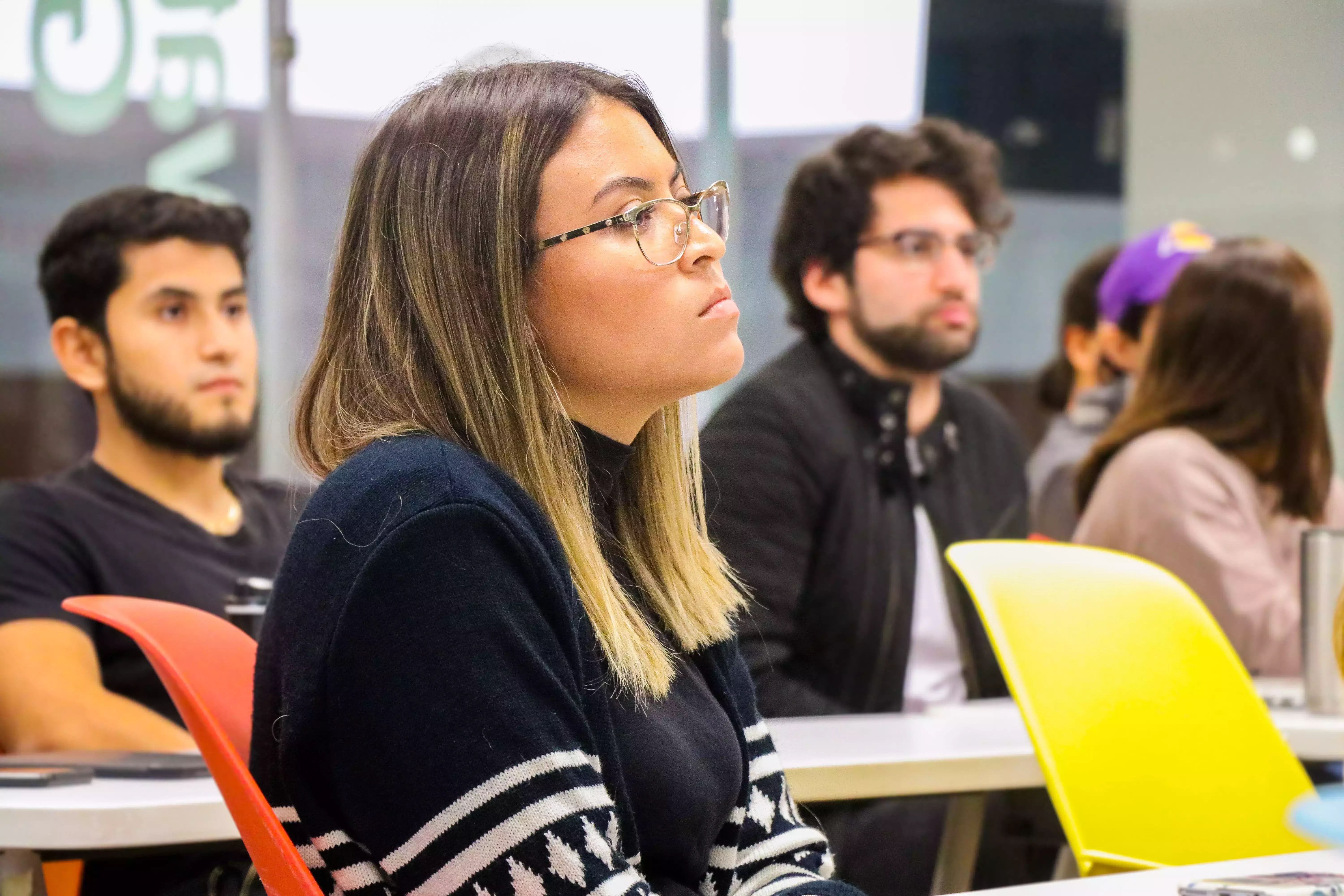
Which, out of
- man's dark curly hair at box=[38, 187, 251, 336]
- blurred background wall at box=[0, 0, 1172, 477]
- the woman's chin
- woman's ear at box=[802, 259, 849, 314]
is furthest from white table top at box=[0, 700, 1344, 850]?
man's dark curly hair at box=[38, 187, 251, 336]

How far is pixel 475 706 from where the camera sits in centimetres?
103

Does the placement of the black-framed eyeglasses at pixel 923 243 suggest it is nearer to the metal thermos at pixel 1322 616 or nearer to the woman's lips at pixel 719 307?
the metal thermos at pixel 1322 616

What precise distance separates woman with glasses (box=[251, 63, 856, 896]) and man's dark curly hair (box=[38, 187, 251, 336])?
1538 millimetres

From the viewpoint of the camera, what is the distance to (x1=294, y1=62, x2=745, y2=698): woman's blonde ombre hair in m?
1.21

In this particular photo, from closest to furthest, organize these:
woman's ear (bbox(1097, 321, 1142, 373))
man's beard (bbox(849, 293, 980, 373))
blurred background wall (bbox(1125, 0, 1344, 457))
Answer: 1. man's beard (bbox(849, 293, 980, 373))
2. woman's ear (bbox(1097, 321, 1142, 373))
3. blurred background wall (bbox(1125, 0, 1344, 457))

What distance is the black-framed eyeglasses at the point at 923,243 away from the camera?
Answer: 306 centimetres

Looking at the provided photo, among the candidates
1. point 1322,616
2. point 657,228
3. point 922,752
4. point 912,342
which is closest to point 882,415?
point 912,342

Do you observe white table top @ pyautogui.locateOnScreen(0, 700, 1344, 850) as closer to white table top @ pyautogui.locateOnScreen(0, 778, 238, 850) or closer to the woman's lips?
white table top @ pyautogui.locateOnScreen(0, 778, 238, 850)

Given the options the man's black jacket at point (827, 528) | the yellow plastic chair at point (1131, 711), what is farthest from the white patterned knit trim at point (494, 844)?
the man's black jacket at point (827, 528)

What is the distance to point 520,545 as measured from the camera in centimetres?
109

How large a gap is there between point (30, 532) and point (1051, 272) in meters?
3.47

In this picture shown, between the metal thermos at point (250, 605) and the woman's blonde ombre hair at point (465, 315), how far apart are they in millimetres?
768

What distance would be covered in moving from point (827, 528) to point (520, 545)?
1.67 metres

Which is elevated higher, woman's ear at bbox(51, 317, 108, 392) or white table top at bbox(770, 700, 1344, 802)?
woman's ear at bbox(51, 317, 108, 392)
